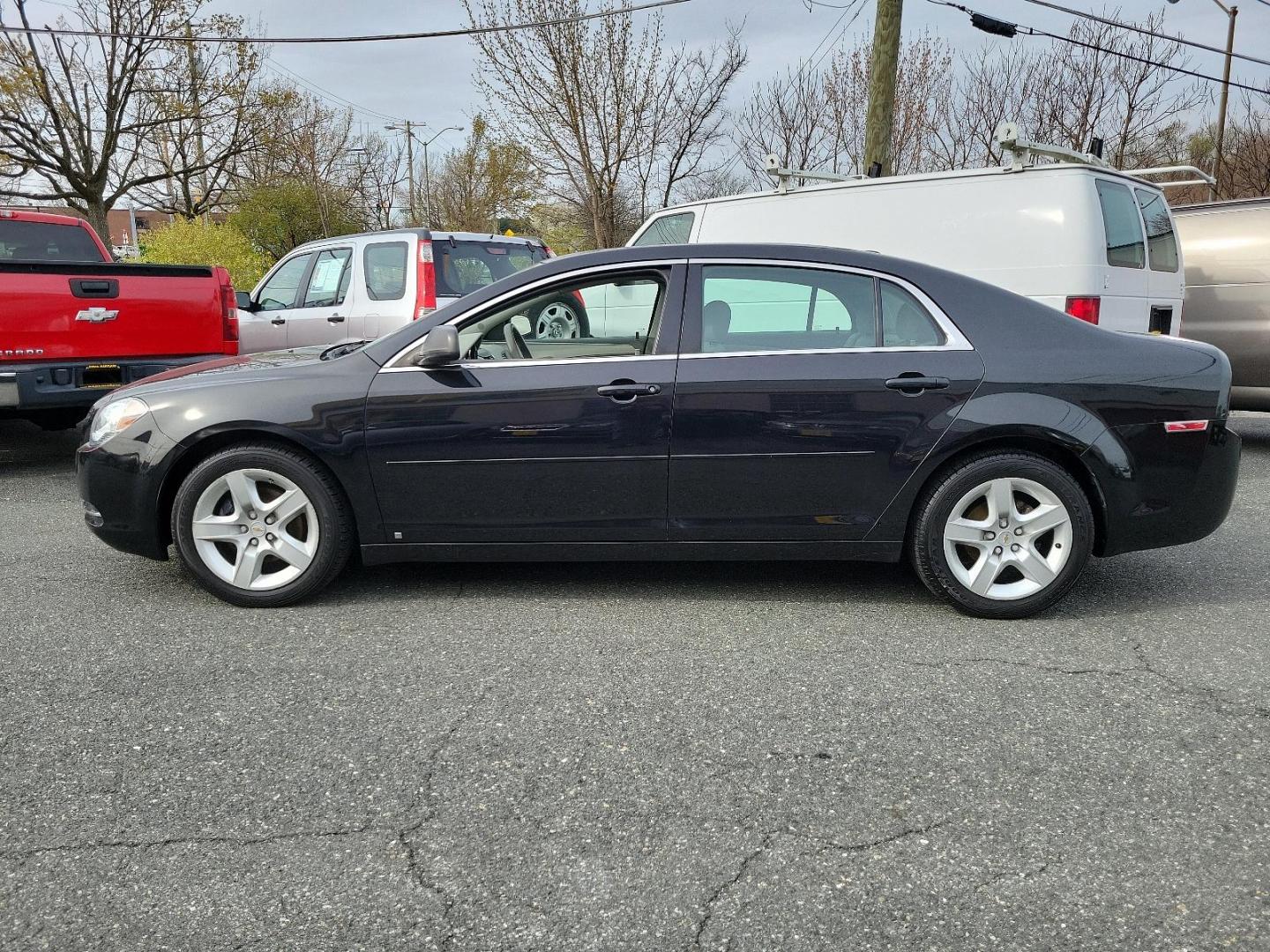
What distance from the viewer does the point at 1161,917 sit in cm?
217

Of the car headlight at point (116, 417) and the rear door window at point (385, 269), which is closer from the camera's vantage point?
the car headlight at point (116, 417)

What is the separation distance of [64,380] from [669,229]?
5.46 m

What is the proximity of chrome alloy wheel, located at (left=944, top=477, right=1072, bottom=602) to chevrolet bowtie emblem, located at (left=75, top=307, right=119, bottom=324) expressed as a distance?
5.69m

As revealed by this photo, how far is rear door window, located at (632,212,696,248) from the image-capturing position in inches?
381

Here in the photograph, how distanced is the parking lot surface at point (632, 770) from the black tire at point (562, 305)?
1.13 metres

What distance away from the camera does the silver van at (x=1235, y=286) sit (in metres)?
8.18

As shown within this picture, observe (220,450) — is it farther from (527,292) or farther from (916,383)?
(916,383)

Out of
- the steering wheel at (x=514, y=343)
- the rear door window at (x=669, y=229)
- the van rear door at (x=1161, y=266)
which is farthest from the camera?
the rear door window at (x=669, y=229)

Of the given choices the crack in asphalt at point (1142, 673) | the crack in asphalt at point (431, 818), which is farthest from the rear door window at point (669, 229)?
the crack in asphalt at point (431, 818)

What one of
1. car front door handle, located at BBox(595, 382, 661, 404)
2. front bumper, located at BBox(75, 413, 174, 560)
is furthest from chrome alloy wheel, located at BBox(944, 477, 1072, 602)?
front bumper, located at BBox(75, 413, 174, 560)

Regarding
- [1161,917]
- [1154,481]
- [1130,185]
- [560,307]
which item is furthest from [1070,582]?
[1130,185]

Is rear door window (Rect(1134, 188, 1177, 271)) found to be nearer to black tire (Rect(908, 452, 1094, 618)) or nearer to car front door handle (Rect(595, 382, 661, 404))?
black tire (Rect(908, 452, 1094, 618))

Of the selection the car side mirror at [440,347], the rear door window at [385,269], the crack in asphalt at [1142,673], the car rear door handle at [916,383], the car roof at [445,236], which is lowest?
the crack in asphalt at [1142,673]

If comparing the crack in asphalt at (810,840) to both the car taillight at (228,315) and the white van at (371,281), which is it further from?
the white van at (371,281)
